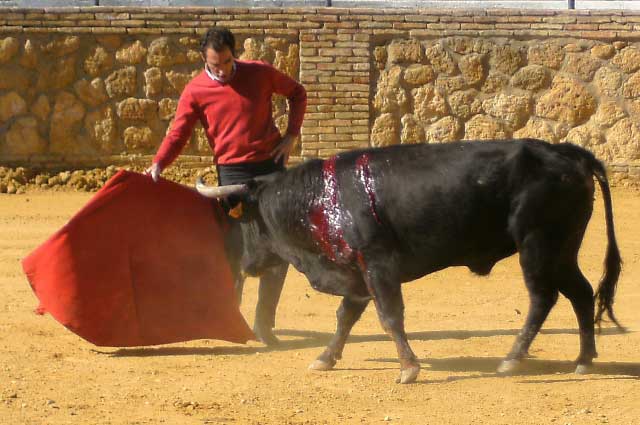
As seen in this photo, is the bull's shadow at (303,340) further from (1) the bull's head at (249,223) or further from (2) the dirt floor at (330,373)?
(1) the bull's head at (249,223)

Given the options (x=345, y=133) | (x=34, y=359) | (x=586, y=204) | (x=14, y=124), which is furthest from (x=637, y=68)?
(x=34, y=359)

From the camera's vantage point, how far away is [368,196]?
7.19 meters

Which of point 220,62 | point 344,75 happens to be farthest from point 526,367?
point 344,75

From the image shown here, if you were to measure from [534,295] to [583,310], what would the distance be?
0.35 meters

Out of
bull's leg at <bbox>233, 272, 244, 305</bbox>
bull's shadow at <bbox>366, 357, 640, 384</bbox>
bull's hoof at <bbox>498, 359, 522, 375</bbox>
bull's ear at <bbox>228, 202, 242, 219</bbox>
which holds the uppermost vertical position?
bull's ear at <bbox>228, 202, 242, 219</bbox>

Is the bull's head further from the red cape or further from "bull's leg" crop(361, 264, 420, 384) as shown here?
"bull's leg" crop(361, 264, 420, 384)

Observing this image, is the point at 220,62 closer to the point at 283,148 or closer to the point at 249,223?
the point at 283,148

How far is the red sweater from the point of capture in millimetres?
7762

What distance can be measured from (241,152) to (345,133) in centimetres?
688

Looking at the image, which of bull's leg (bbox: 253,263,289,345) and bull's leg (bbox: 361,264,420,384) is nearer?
bull's leg (bbox: 361,264,420,384)

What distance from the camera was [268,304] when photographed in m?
8.23

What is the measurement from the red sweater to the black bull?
21.2 inches

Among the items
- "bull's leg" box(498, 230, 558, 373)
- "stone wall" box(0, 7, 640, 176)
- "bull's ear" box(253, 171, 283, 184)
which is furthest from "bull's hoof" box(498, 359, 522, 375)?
"stone wall" box(0, 7, 640, 176)

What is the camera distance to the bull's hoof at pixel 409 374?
697 cm
